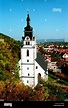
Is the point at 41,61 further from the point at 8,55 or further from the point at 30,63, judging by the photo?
the point at 8,55

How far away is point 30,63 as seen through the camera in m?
1.90

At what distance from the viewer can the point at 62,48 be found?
192 cm

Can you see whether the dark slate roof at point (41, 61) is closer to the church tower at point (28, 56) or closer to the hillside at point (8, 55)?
the church tower at point (28, 56)

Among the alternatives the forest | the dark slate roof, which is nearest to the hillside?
the forest

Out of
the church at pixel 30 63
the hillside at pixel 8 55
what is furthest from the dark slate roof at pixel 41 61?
the hillside at pixel 8 55

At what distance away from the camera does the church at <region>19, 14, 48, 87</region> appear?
1.86m

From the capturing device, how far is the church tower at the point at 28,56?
73.0 inches

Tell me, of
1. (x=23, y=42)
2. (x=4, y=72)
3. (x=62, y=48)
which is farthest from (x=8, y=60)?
(x=62, y=48)

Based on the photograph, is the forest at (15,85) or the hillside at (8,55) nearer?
the forest at (15,85)

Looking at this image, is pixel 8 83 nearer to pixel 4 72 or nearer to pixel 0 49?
pixel 4 72

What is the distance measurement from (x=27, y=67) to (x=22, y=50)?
0.13 m

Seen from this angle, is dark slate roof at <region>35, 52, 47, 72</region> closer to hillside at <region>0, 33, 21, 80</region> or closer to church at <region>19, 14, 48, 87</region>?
church at <region>19, 14, 48, 87</region>

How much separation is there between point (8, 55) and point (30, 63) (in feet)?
0.71

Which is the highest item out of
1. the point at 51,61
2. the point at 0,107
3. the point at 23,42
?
the point at 23,42
